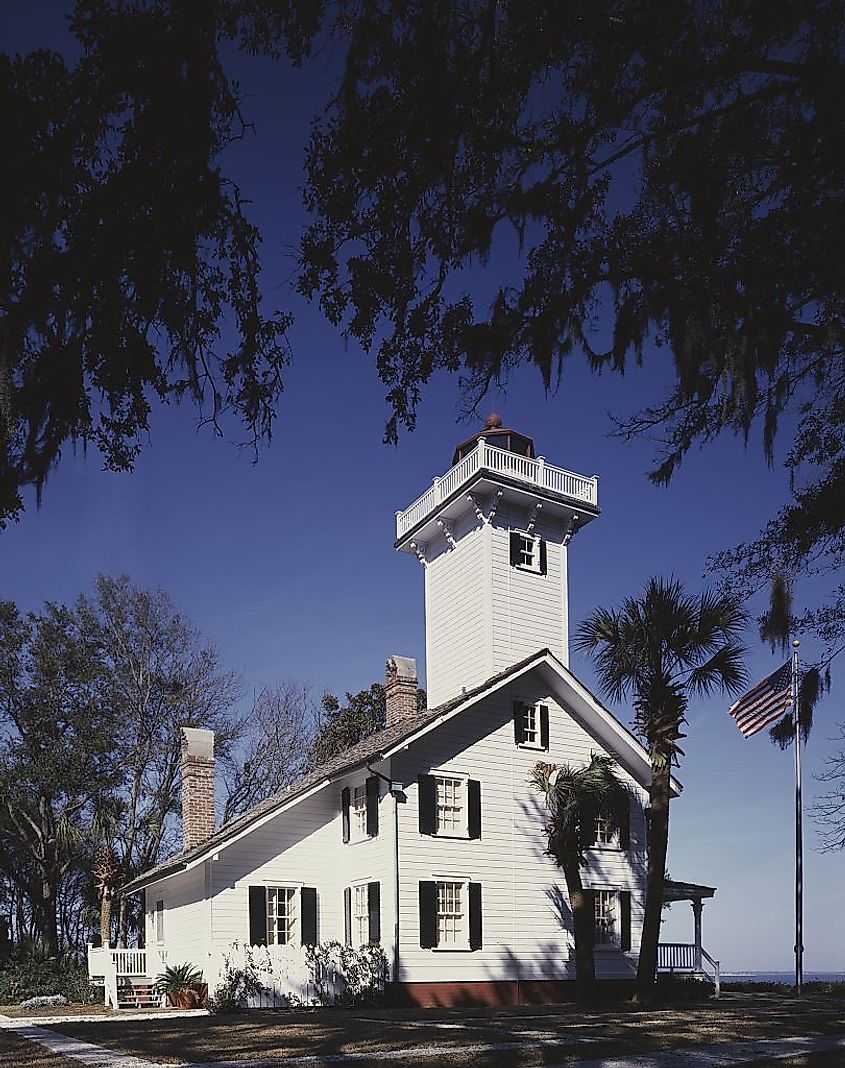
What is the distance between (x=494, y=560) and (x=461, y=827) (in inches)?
263

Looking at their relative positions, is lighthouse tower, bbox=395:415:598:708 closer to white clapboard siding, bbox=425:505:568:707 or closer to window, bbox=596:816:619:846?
white clapboard siding, bbox=425:505:568:707

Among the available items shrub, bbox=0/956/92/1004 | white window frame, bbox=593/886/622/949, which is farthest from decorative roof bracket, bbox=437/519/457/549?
shrub, bbox=0/956/92/1004

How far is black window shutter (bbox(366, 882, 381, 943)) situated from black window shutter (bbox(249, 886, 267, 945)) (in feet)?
7.32

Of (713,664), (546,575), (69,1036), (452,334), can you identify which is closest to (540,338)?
(452,334)

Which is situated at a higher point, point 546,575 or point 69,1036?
point 546,575

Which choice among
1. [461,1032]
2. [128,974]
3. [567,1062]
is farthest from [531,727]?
[567,1062]

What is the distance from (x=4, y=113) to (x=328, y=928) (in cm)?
2306

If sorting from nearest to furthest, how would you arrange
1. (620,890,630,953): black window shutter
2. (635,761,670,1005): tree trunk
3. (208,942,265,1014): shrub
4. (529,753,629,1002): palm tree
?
(208,942,265,1014): shrub
(635,761,670,1005): tree trunk
(529,753,629,1002): palm tree
(620,890,630,953): black window shutter

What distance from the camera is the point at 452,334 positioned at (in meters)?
6.96

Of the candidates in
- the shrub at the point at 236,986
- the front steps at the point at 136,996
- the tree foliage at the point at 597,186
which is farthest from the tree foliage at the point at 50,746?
the tree foliage at the point at 597,186

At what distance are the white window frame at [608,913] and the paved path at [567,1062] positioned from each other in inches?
486

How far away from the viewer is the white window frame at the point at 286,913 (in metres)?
24.7

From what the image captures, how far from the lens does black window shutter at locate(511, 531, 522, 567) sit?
29.1 metres

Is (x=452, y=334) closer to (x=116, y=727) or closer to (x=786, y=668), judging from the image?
(x=786, y=668)
